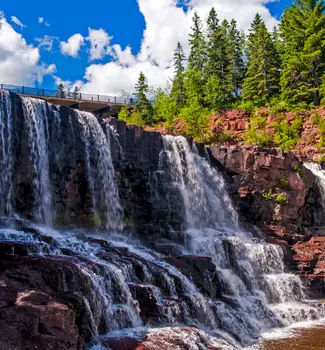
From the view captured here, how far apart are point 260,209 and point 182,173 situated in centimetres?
652

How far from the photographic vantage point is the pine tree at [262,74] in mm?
55906

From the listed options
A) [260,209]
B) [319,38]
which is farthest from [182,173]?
[319,38]

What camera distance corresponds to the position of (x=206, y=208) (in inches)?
1222

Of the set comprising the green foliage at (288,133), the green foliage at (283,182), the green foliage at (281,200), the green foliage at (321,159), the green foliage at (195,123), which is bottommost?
the green foliage at (281,200)

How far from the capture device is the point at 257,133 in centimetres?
4919

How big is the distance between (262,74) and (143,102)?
16.5 meters

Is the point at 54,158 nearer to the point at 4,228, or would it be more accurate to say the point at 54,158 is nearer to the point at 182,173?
the point at 4,228

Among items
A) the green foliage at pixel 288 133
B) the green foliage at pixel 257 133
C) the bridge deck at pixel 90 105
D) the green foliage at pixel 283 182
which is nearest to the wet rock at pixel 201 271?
the green foliage at pixel 283 182

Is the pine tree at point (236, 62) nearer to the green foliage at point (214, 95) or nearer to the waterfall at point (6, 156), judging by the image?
the green foliage at point (214, 95)

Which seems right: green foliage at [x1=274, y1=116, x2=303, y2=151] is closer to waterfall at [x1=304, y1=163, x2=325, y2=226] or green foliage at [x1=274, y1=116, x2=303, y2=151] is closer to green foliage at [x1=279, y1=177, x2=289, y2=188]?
waterfall at [x1=304, y1=163, x2=325, y2=226]

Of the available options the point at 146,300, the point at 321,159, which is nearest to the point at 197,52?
the point at 321,159

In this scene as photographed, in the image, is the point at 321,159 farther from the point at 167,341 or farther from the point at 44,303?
the point at 44,303

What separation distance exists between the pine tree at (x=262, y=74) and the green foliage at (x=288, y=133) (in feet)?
26.0

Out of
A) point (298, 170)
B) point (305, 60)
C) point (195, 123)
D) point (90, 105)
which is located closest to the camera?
point (298, 170)
